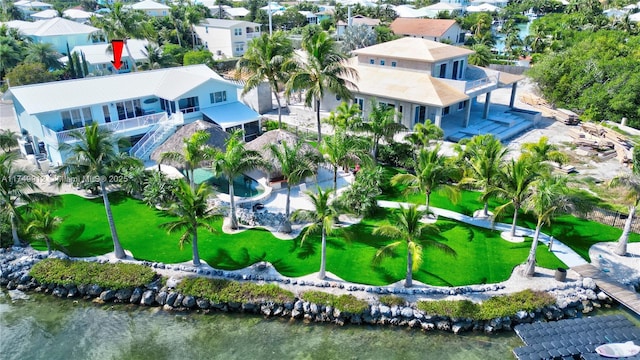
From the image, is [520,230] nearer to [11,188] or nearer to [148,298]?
[148,298]

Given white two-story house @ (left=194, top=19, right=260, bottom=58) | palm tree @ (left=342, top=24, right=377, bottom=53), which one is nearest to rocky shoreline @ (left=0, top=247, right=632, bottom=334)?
palm tree @ (left=342, top=24, right=377, bottom=53)

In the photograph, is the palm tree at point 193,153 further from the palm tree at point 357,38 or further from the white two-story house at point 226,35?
the white two-story house at point 226,35

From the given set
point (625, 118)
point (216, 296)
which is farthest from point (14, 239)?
point (625, 118)

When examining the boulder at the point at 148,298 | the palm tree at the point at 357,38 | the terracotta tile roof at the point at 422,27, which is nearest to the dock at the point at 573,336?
the boulder at the point at 148,298

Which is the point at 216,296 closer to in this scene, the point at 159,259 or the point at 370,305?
the point at 159,259

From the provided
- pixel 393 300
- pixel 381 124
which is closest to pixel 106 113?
pixel 381 124

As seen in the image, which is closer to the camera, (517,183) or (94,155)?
(94,155)
